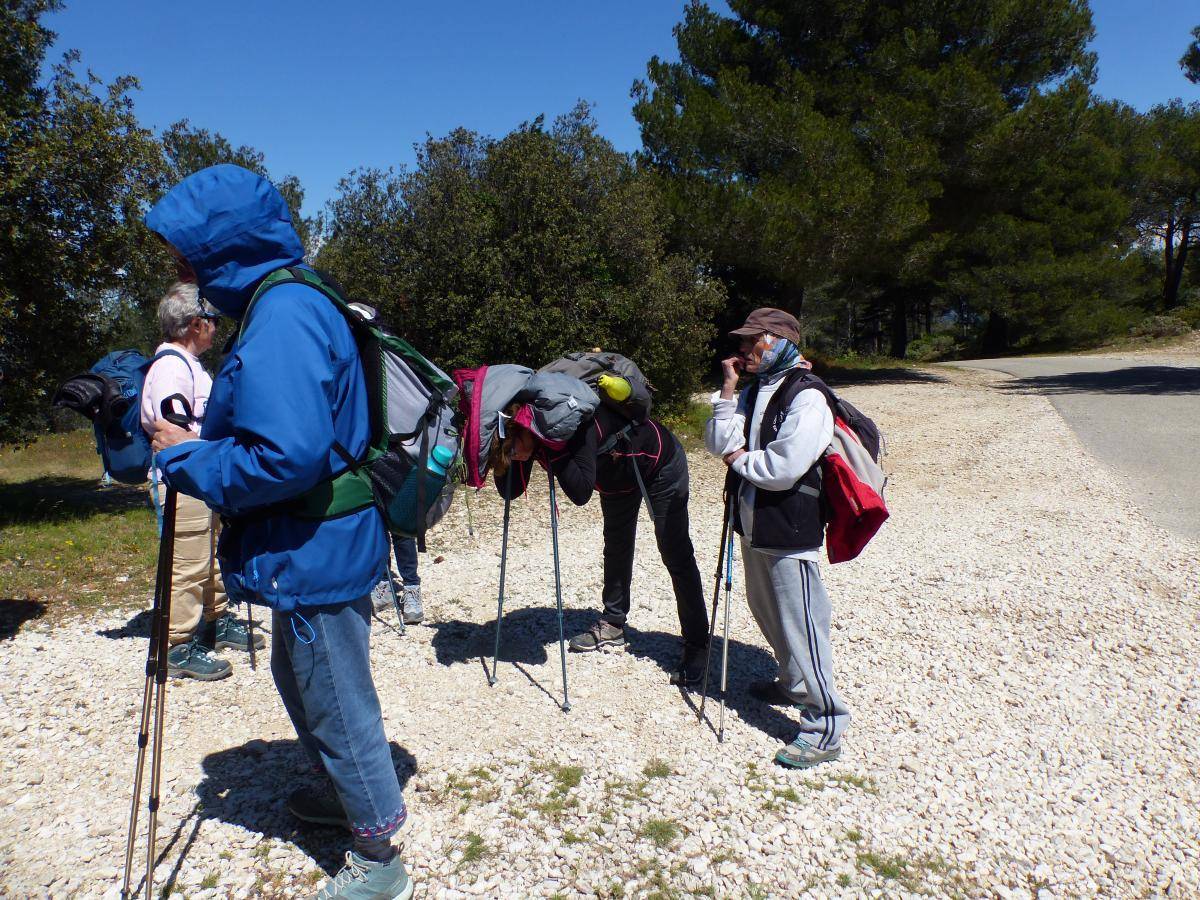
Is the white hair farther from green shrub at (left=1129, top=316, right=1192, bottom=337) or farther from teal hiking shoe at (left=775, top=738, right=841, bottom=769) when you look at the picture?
green shrub at (left=1129, top=316, right=1192, bottom=337)

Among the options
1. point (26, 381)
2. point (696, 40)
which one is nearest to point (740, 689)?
point (26, 381)

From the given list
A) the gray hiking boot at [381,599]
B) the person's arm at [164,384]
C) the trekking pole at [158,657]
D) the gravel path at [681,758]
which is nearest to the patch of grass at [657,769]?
the gravel path at [681,758]

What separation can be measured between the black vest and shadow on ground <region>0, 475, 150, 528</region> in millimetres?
8691

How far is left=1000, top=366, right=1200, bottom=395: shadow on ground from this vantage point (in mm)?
15656

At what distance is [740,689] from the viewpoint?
4301mm

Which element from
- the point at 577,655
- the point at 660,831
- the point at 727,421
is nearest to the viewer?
the point at 660,831

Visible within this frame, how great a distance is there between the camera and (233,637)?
4793 mm

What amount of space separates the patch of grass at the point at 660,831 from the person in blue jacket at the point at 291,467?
1.03 meters

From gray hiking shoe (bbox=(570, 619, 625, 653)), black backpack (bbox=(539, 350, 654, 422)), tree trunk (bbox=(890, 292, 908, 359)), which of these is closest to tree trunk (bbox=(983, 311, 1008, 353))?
tree trunk (bbox=(890, 292, 908, 359))

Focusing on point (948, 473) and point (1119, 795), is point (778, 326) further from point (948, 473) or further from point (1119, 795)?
point (948, 473)

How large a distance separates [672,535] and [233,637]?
2904mm

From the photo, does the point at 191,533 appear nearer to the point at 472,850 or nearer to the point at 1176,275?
the point at 472,850

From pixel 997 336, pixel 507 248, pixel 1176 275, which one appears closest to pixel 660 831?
pixel 507 248

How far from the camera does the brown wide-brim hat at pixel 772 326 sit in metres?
3.44
